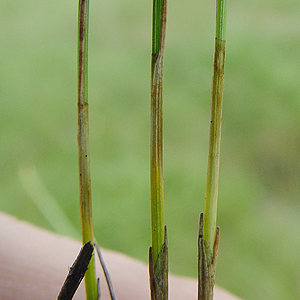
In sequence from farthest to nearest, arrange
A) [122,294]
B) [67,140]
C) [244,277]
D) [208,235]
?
[67,140] < [244,277] < [122,294] < [208,235]

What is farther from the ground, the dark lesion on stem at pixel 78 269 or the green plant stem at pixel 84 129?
the green plant stem at pixel 84 129

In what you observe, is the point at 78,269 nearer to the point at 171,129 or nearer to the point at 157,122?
the point at 157,122

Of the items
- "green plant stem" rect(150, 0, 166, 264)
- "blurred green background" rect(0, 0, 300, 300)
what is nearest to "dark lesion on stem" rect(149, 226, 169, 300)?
"green plant stem" rect(150, 0, 166, 264)

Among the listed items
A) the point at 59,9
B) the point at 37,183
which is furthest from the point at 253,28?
the point at 37,183

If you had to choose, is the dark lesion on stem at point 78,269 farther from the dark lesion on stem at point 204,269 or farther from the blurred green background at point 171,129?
the blurred green background at point 171,129

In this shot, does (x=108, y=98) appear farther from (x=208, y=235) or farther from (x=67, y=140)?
(x=208, y=235)

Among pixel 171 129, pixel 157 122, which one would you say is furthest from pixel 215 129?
pixel 171 129

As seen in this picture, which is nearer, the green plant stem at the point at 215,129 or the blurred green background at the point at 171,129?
the green plant stem at the point at 215,129

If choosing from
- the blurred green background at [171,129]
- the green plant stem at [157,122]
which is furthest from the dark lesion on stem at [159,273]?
the blurred green background at [171,129]
